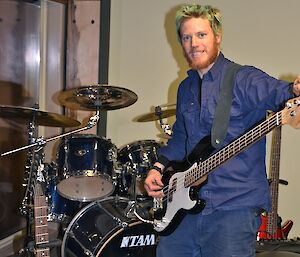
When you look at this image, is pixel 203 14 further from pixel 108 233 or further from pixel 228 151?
pixel 108 233

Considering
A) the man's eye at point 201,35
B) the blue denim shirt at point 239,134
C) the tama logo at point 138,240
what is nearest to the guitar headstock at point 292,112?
the blue denim shirt at point 239,134

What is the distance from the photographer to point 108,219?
230 cm

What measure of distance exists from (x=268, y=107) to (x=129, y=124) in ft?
7.33

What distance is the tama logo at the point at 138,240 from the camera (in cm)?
229

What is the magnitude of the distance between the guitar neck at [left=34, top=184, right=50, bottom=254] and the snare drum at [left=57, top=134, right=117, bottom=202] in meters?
0.19

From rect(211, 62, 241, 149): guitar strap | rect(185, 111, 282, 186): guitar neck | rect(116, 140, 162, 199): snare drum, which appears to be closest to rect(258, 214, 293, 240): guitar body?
rect(116, 140, 162, 199): snare drum

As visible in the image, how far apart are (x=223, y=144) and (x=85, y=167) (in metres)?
1.08

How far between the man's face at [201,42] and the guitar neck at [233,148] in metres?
0.35

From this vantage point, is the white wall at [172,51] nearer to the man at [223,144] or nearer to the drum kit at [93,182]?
the drum kit at [93,182]

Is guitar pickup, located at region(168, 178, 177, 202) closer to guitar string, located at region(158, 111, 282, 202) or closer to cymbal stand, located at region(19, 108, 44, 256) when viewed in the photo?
guitar string, located at region(158, 111, 282, 202)

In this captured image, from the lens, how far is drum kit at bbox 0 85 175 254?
2.29 metres

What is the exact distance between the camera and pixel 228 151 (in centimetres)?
153

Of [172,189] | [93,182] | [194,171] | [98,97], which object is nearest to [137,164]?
[93,182]

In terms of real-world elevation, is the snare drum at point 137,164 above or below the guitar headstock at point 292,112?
below
